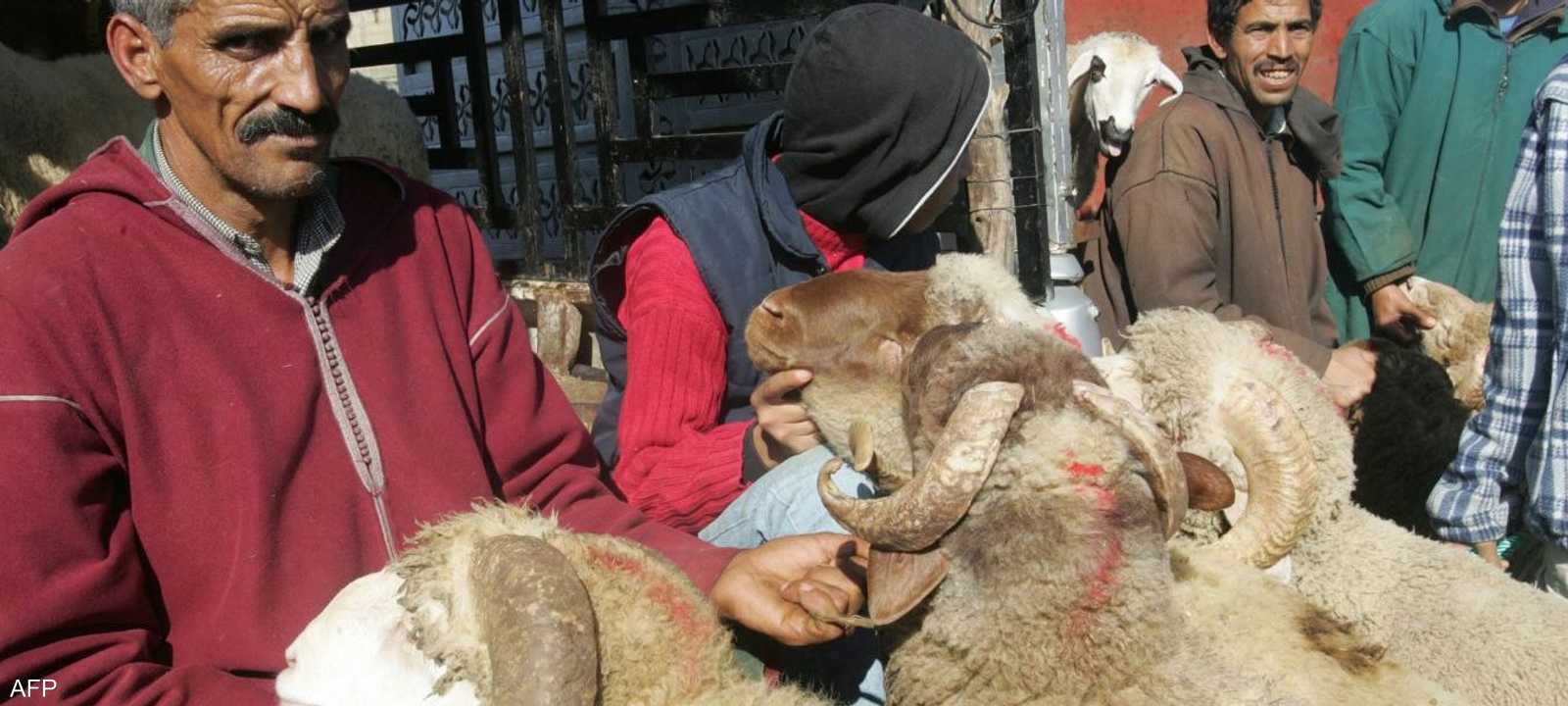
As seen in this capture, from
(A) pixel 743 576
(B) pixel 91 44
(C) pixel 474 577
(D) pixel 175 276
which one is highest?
(B) pixel 91 44

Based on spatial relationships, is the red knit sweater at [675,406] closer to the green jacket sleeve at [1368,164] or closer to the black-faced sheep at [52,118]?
the black-faced sheep at [52,118]

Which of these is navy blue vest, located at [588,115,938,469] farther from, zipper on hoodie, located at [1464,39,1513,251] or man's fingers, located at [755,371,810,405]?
zipper on hoodie, located at [1464,39,1513,251]

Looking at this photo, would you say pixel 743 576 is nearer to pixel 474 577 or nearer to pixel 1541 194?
pixel 474 577

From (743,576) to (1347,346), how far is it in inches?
122

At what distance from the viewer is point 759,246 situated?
3.29 metres

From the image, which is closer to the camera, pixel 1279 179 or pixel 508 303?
A: pixel 508 303

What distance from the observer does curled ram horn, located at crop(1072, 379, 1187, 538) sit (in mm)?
2057

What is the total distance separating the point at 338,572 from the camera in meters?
2.22

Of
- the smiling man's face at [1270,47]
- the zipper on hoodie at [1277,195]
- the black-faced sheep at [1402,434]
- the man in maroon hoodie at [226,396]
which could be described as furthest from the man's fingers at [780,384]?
the smiling man's face at [1270,47]

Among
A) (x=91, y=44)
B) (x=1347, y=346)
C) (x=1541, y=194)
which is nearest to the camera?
(x=1541, y=194)

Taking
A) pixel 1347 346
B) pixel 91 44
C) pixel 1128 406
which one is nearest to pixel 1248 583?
pixel 1128 406

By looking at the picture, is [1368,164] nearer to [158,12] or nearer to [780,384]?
[780,384]

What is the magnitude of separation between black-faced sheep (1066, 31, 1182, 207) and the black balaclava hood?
2136mm

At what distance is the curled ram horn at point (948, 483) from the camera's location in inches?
78.7
